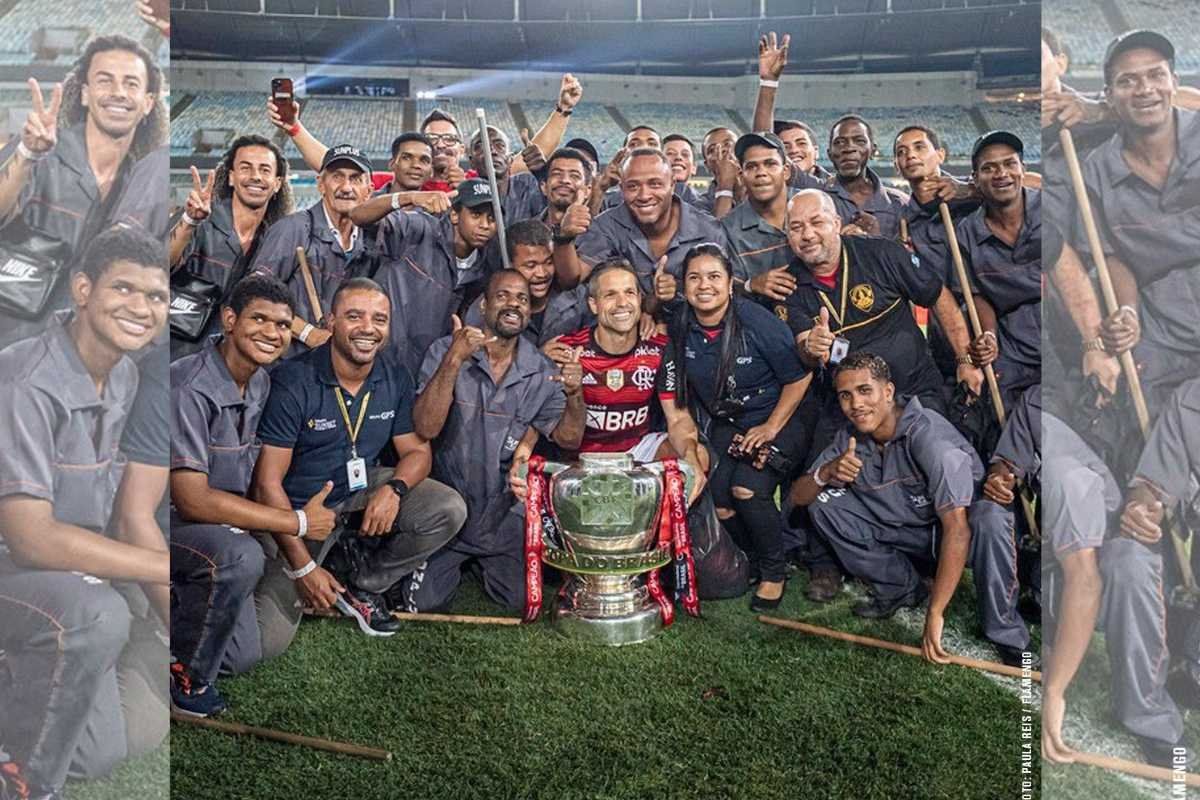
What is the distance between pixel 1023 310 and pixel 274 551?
2.24 meters

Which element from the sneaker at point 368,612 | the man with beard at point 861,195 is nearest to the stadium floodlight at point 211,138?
the sneaker at point 368,612

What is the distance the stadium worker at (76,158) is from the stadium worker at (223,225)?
0.20 m

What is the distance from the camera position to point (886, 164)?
310 cm

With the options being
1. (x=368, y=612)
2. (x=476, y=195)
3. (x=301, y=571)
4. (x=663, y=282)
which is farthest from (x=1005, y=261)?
(x=301, y=571)

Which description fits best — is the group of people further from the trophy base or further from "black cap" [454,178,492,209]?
the trophy base

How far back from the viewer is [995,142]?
301cm

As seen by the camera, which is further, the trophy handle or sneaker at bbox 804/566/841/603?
sneaker at bbox 804/566/841/603

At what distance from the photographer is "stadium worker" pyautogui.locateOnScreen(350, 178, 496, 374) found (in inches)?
120

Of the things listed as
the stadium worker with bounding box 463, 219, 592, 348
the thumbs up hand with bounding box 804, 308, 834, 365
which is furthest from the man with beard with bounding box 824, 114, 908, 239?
the stadium worker with bounding box 463, 219, 592, 348

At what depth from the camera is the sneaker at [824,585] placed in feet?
10.5

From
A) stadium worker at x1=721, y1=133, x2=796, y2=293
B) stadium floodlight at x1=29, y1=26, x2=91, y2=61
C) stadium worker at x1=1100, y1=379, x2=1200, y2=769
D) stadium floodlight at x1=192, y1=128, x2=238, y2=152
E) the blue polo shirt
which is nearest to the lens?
stadium floodlight at x1=29, y1=26, x2=91, y2=61

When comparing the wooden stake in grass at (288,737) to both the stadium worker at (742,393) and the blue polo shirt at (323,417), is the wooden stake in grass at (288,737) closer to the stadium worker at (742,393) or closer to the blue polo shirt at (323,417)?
the blue polo shirt at (323,417)

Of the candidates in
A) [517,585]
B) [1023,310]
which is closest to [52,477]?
[517,585]

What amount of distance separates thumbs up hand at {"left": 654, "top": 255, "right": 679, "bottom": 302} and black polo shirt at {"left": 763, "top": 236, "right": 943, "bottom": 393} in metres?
0.29
